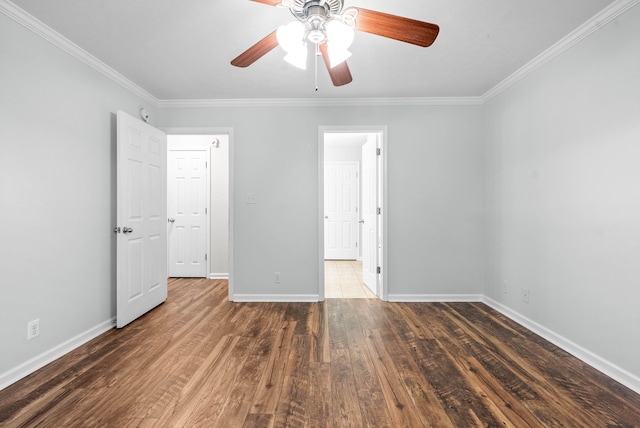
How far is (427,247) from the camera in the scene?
11.7 feet

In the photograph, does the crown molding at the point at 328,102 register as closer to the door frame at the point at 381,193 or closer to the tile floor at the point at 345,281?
the door frame at the point at 381,193

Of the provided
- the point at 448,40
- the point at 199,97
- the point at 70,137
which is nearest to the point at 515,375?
the point at 448,40

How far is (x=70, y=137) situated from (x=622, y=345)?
419 centimetres

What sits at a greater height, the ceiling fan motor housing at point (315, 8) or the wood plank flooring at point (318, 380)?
the ceiling fan motor housing at point (315, 8)

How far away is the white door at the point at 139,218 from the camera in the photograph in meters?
2.77

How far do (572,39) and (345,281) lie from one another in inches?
144

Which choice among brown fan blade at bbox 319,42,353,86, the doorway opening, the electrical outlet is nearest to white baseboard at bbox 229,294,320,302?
the doorway opening

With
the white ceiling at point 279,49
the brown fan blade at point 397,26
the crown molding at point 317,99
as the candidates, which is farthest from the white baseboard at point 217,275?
A: the brown fan blade at point 397,26

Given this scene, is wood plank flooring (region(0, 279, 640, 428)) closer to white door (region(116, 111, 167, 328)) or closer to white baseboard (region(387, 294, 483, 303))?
white door (region(116, 111, 167, 328))

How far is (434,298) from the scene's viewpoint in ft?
11.7

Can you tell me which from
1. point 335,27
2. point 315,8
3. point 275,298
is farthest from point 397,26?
point 275,298

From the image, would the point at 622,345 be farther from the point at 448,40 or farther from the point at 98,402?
the point at 98,402

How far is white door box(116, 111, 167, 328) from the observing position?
9.09 ft

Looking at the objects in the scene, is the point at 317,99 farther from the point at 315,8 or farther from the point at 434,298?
the point at 434,298
